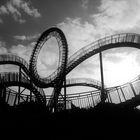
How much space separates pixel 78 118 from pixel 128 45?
42.1 ft

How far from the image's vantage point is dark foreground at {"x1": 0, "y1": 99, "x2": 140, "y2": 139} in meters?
7.85

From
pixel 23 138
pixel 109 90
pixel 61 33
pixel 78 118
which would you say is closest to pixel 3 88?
pixel 23 138

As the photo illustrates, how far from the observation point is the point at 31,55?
26.4 metres

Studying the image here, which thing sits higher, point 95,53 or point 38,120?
point 95,53

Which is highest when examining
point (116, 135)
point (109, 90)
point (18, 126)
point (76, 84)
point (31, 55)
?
point (31, 55)

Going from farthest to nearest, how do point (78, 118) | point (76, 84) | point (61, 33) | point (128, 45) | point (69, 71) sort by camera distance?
point (76, 84), point (61, 33), point (69, 71), point (128, 45), point (78, 118)

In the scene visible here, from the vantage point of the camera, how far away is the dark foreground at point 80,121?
7852 millimetres

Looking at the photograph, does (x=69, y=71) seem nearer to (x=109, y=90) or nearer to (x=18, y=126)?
(x=109, y=90)

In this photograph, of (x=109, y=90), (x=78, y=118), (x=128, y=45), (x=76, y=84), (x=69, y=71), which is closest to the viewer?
(x=78, y=118)

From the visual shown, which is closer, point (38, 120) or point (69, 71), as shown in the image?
point (38, 120)

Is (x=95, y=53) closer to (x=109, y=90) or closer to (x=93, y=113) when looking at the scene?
(x=109, y=90)

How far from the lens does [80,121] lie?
833 cm

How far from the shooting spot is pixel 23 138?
7320 mm

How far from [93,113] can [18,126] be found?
10.8 ft
